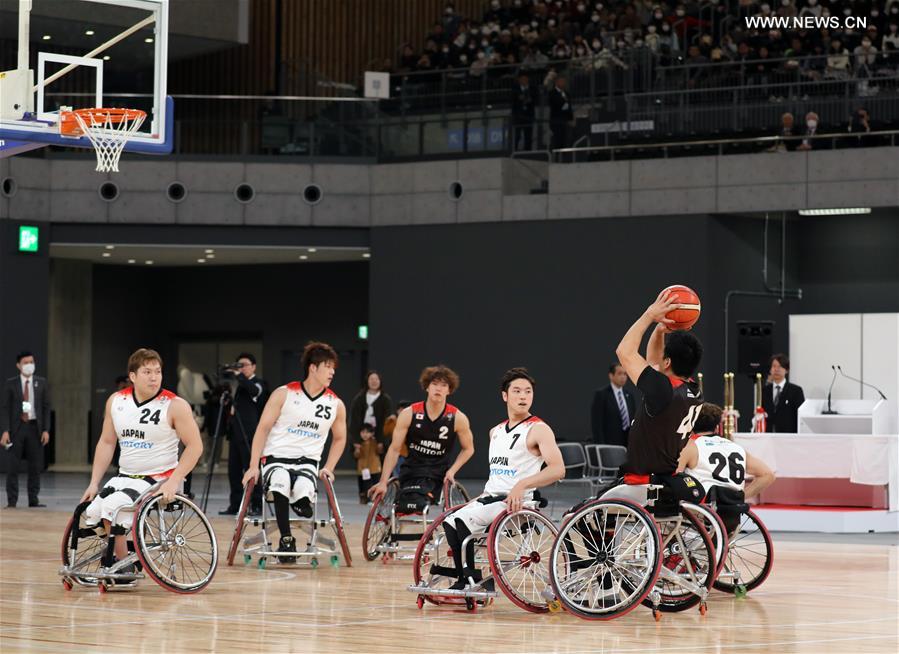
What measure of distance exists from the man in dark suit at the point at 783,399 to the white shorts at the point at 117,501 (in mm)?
8786

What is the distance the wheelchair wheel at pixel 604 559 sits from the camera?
24.6 ft

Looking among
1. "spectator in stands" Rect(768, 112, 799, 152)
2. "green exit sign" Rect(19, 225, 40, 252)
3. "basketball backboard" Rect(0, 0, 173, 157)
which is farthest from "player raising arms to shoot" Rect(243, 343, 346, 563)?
"green exit sign" Rect(19, 225, 40, 252)

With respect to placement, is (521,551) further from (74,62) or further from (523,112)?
(523,112)

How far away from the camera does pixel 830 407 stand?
51.9 feet

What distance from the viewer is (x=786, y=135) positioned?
19.6 metres

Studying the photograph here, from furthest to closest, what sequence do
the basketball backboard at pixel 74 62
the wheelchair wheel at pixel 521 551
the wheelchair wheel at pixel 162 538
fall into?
the basketball backboard at pixel 74 62
the wheelchair wheel at pixel 162 538
the wheelchair wheel at pixel 521 551

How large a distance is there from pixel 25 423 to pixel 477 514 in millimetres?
9503

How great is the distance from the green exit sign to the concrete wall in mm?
186

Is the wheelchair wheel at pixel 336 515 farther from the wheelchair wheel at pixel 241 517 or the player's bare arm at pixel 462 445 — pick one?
the player's bare arm at pixel 462 445

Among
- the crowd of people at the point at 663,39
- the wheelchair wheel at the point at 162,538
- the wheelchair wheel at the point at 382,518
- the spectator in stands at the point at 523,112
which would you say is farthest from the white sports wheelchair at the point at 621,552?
the spectator in stands at the point at 523,112

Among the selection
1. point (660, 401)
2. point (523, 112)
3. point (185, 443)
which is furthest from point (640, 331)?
point (523, 112)

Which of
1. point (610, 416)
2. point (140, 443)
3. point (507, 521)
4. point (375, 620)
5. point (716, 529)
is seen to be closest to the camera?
point (375, 620)

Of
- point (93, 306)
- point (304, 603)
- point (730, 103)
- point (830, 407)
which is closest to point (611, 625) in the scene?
point (304, 603)

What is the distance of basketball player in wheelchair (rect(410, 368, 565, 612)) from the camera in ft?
26.6
